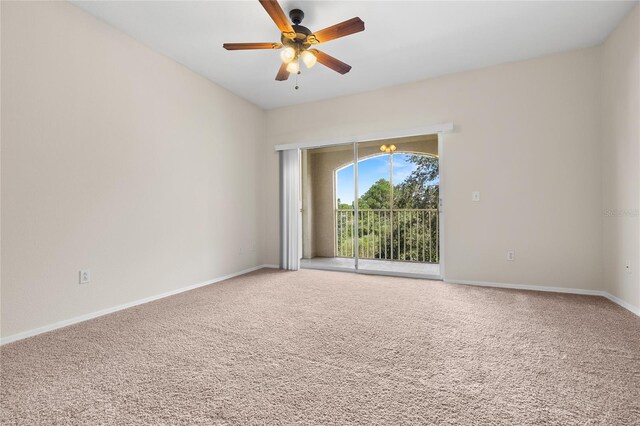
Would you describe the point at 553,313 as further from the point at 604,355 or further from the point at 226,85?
the point at 226,85

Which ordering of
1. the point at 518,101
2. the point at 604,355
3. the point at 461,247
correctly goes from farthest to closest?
the point at 461,247 → the point at 518,101 → the point at 604,355

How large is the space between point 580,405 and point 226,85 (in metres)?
4.38

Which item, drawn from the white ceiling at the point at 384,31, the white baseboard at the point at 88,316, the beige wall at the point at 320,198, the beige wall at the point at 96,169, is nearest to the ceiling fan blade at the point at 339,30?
the white ceiling at the point at 384,31

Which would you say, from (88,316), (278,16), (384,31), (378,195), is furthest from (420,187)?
(88,316)

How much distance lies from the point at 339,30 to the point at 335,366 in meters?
2.35


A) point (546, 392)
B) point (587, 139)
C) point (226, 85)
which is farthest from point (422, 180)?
point (546, 392)

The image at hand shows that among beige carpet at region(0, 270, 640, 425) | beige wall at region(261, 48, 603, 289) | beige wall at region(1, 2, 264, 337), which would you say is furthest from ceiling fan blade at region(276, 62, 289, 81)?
beige carpet at region(0, 270, 640, 425)

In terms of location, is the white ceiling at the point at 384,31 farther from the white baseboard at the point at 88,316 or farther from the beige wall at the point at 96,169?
the white baseboard at the point at 88,316

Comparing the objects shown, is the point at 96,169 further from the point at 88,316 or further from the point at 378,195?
the point at 378,195

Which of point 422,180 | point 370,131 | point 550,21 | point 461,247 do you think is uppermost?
point 550,21

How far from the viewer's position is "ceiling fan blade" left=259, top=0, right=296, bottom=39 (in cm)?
190

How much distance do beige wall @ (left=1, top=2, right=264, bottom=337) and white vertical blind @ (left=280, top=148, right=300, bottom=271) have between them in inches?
40.6

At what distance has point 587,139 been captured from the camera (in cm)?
299

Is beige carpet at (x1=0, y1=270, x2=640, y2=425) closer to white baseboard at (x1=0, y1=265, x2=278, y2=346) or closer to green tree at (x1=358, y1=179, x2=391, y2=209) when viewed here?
white baseboard at (x1=0, y1=265, x2=278, y2=346)
